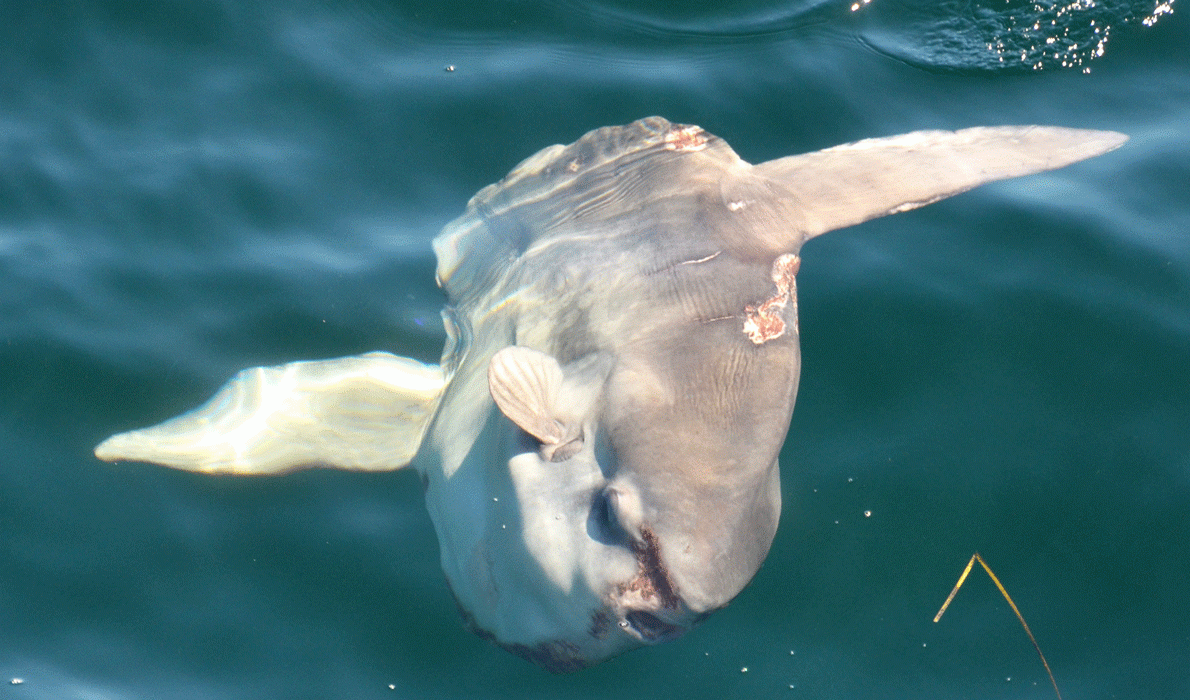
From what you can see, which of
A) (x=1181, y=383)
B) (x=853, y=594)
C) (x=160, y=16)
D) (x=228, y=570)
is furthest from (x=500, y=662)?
(x=160, y=16)

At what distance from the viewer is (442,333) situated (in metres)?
5.36

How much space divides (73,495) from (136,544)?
1.42 feet

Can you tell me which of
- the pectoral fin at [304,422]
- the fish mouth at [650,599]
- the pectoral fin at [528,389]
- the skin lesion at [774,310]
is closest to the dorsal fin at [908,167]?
the skin lesion at [774,310]

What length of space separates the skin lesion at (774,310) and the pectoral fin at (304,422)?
1712 mm

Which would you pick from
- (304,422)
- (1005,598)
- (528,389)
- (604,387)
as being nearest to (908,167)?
(1005,598)

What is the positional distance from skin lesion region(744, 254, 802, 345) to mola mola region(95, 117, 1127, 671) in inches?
0.4

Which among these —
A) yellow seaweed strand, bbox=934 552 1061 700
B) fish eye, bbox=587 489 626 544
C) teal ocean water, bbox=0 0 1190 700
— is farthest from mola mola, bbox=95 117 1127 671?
yellow seaweed strand, bbox=934 552 1061 700

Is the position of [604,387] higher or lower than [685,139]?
lower

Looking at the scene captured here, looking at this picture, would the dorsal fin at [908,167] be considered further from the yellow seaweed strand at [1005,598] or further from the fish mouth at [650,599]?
the fish mouth at [650,599]

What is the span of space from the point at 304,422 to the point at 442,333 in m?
1.00

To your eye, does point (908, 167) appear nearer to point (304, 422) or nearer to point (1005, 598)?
point (1005, 598)

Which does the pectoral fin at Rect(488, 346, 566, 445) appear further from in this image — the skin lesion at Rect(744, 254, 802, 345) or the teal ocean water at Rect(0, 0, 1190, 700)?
the teal ocean water at Rect(0, 0, 1190, 700)

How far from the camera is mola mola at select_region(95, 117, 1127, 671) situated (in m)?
3.30

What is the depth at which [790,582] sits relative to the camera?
4.41 metres
